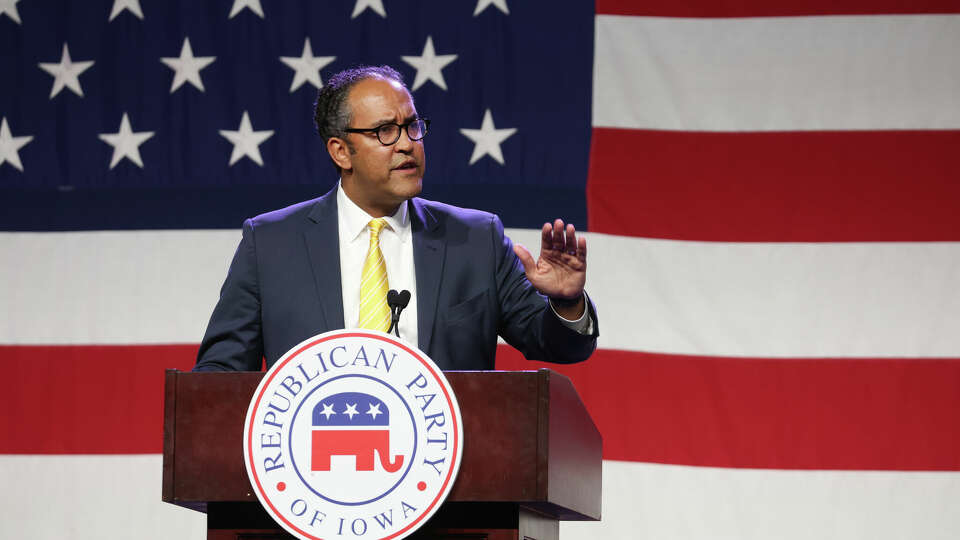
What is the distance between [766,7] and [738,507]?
1.63 metres

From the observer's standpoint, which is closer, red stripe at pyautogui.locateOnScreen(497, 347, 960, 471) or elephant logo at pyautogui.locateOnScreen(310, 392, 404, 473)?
elephant logo at pyautogui.locateOnScreen(310, 392, 404, 473)

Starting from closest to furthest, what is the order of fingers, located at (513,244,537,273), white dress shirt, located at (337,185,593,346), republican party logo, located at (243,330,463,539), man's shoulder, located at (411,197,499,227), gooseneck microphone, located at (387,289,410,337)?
1. republican party logo, located at (243,330,463,539)
2. gooseneck microphone, located at (387,289,410,337)
3. fingers, located at (513,244,537,273)
4. white dress shirt, located at (337,185,593,346)
5. man's shoulder, located at (411,197,499,227)

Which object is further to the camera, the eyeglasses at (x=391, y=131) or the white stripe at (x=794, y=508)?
the white stripe at (x=794, y=508)

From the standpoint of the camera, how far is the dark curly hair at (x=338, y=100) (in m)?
1.99

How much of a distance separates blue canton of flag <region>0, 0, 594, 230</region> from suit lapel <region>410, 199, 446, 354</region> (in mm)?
1946

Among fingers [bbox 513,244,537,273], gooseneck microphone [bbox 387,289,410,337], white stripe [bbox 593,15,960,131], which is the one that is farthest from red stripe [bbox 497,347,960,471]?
gooseneck microphone [bbox 387,289,410,337]

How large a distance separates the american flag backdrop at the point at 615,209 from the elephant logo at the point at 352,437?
226cm

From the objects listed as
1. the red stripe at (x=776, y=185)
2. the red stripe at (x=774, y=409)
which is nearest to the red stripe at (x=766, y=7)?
the red stripe at (x=776, y=185)

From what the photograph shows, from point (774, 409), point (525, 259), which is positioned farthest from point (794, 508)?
point (525, 259)

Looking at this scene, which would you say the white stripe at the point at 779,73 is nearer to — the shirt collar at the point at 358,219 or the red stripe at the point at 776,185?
the red stripe at the point at 776,185

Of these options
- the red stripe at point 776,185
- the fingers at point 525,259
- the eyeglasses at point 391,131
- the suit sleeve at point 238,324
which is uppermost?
the red stripe at point 776,185

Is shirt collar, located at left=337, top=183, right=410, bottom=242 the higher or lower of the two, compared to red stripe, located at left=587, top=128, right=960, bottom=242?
lower

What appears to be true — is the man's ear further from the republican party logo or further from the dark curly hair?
→ the republican party logo

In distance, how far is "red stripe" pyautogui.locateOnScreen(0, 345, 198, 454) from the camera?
389 cm
